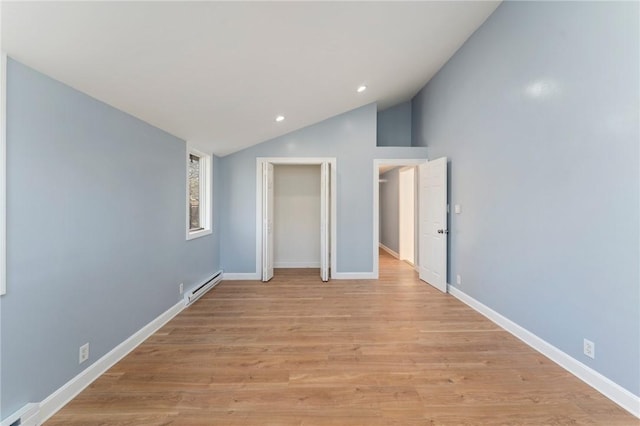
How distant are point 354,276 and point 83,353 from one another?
378 centimetres

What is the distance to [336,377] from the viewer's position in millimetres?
2090

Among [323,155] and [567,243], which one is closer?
[567,243]

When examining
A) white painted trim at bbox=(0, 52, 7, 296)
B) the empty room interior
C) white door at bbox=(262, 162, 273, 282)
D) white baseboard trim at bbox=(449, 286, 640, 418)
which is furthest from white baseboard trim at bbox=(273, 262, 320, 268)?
white painted trim at bbox=(0, 52, 7, 296)

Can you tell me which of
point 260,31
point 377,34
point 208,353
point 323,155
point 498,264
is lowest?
point 208,353

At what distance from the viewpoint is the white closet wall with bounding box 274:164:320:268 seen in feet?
19.6

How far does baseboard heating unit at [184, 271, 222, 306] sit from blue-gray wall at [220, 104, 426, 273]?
0.33 metres

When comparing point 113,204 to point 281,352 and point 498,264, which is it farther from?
point 498,264

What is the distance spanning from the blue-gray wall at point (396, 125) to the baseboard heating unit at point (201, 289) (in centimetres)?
431

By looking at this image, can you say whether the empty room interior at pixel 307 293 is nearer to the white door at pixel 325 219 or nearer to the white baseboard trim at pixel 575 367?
the white baseboard trim at pixel 575 367

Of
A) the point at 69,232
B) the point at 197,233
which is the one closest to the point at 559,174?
the point at 69,232

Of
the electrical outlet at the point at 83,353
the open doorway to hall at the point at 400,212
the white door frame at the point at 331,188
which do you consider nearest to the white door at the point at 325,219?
the white door frame at the point at 331,188

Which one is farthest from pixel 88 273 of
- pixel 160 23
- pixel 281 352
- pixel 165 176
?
pixel 160 23

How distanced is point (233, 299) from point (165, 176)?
1.90 m

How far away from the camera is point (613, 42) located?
6.16 feet
